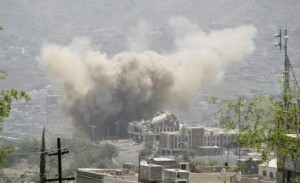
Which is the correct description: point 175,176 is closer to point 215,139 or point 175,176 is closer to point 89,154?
point 89,154

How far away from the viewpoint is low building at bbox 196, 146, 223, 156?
147500 mm

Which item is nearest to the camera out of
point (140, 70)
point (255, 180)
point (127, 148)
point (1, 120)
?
point (1, 120)

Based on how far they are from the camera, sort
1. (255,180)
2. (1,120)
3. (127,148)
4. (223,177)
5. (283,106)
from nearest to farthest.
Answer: (1,120), (283,106), (255,180), (223,177), (127,148)

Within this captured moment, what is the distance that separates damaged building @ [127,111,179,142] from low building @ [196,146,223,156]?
990 cm

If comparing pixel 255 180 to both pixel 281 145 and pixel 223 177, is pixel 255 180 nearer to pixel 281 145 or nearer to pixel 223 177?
pixel 223 177

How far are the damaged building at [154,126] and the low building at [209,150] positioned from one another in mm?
9898

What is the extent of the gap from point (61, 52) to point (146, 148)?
1870 centimetres

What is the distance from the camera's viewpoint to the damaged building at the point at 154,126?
6211 inches

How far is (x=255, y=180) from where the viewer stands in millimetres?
42500

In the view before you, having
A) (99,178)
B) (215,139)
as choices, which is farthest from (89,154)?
(99,178)

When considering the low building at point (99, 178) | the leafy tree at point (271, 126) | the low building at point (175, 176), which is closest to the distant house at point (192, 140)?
the low building at point (99, 178)

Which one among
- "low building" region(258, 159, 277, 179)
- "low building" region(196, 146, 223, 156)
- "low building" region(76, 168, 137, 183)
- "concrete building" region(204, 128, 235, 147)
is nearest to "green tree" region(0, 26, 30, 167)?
"low building" region(76, 168, 137, 183)

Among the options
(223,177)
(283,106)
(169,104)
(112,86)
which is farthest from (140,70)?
(283,106)

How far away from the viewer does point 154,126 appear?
15938 cm
